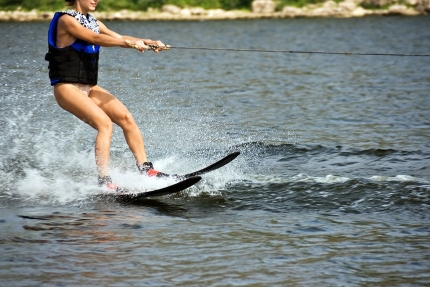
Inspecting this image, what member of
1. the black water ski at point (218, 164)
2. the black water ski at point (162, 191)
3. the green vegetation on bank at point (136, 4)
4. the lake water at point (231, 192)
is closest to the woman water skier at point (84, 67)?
the black water ski at point (162, 191)

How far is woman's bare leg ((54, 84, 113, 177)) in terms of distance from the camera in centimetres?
813

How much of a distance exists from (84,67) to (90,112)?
47 cm

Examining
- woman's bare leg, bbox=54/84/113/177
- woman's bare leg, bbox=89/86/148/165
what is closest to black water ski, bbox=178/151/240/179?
woman's bare leg, bbox=89/86/148/165

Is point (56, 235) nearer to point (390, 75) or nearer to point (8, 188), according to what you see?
point (8, 188)

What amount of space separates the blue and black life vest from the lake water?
1.22 m

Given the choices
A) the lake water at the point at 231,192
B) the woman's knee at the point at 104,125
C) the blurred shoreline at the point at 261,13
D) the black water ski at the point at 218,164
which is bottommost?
the lake water at the point at 231,192

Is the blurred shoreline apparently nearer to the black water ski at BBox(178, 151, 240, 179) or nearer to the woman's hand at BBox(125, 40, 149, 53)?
the black water ski at BBox(178, 151, 240, 179)

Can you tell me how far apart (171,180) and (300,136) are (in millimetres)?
4396

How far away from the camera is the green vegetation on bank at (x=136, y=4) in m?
67.1

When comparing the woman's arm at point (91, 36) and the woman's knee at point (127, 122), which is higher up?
the woman's arm at point (91, 36)

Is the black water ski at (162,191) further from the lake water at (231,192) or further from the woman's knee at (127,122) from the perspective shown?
the woman's knee at (127,122)

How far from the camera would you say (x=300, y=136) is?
12.4m

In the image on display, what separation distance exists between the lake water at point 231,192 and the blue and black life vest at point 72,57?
4.01 feet

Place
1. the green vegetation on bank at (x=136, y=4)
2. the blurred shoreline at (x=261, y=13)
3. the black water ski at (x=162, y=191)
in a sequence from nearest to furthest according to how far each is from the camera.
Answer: the black water ski at (x=162, y=191) → the green vegetation on bank at (x=136, y=4) → the blurred shoreline at (x=261, y=13)
